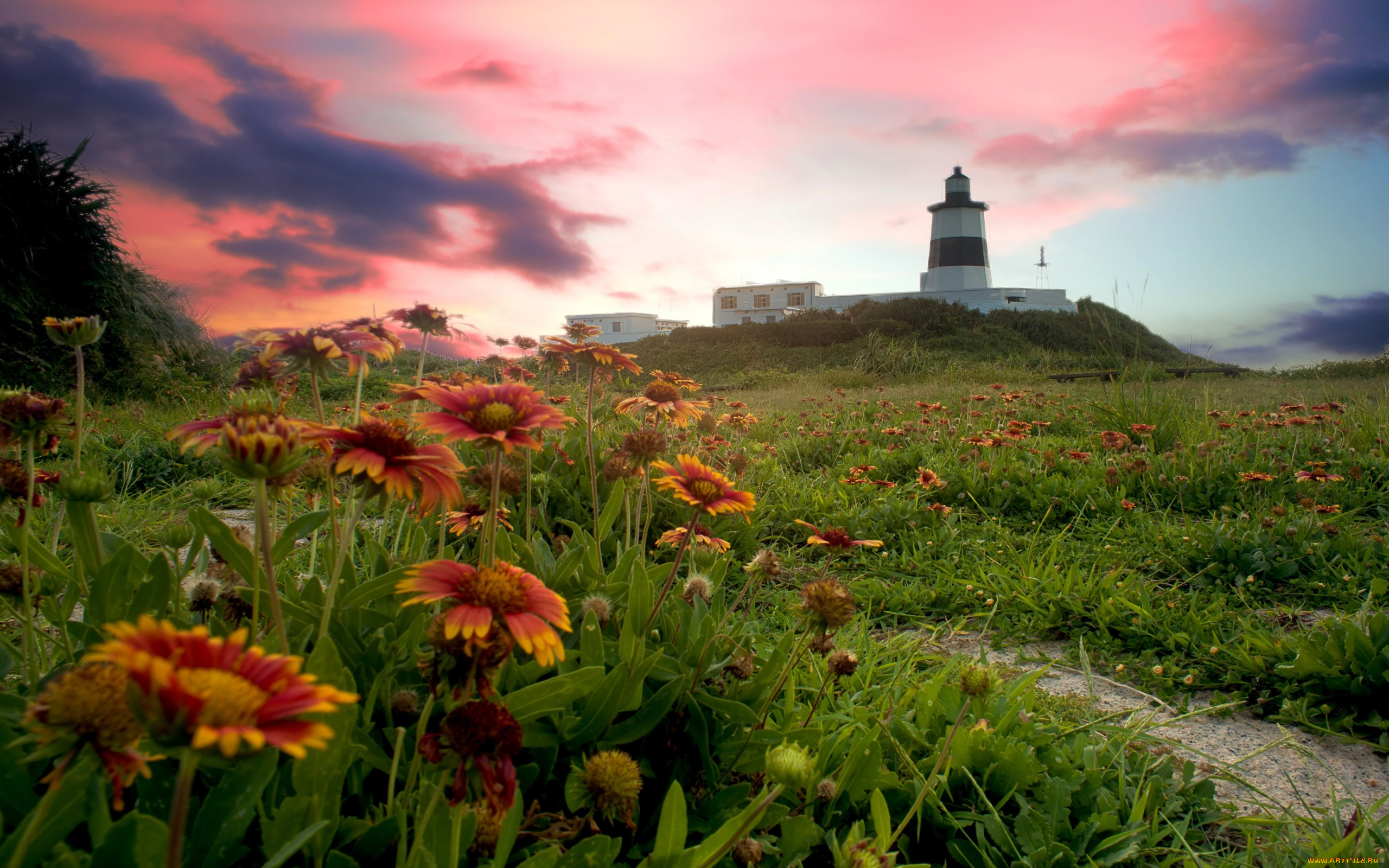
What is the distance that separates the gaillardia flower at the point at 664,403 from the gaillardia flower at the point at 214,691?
1378 millimetres

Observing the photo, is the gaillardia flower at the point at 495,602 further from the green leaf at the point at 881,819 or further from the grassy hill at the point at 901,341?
the grassy hill at the point at 901,341

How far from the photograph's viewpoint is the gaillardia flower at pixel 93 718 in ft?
1.61

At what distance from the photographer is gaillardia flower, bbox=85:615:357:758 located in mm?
451

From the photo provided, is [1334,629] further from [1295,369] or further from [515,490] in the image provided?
[1295,369]

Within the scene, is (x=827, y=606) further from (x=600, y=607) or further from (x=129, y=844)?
(x=129, y=844)

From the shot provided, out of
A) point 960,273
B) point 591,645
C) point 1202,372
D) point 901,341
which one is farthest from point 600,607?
point 960,273

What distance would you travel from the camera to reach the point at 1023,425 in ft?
13.6

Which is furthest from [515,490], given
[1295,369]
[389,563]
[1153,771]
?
[1295,369]

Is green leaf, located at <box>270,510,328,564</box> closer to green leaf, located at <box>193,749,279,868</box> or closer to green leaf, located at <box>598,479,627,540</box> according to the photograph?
green leaf, located at <box>193,749,279,868</box>

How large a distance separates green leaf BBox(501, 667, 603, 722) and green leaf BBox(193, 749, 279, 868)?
28cm

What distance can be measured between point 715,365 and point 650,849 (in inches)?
717

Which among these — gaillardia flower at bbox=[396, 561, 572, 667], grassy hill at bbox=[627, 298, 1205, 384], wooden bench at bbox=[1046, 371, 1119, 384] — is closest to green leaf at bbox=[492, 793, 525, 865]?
gaillardia flower at bbox=[396, 561, 572, 667]

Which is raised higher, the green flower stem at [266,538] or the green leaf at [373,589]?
the green flower stem at [266,538]

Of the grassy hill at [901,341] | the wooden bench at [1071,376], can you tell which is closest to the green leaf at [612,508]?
the wooden bench at [1071,376]
